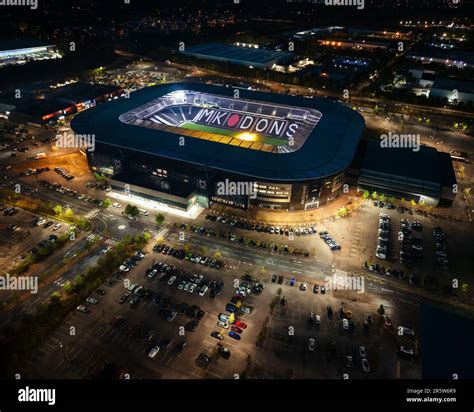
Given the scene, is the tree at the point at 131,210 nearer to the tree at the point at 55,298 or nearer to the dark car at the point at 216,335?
the tree at the point at 55,298

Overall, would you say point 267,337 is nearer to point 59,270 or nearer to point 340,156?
point 59,270

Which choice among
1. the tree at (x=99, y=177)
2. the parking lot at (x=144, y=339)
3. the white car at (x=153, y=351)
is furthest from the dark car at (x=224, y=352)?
the tree at (x=99, y=177)

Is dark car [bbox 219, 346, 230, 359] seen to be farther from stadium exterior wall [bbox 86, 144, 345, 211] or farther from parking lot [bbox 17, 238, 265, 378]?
stadium exterior wall [bbox 86, 144, 345, 211]

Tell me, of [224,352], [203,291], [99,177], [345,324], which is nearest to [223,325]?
[224,352]

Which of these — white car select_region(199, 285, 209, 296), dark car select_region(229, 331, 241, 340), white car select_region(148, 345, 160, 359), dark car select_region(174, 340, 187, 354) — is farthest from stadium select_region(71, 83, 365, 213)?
white car select_region(148, 345, 160, 359)

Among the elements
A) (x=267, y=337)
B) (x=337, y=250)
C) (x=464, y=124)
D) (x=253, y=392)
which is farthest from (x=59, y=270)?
(x=464, y=124)

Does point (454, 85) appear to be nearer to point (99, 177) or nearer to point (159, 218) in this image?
point (159, 218)

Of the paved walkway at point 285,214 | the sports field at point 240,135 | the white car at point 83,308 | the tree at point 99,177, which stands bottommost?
the white car at point 83,308
